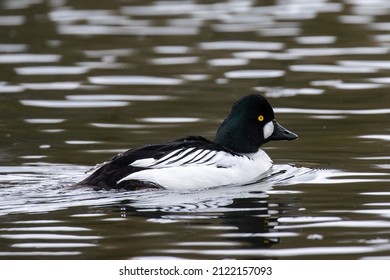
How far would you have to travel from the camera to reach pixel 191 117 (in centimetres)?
A: 1397

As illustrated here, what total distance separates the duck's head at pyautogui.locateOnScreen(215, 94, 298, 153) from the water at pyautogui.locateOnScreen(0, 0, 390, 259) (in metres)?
0.42

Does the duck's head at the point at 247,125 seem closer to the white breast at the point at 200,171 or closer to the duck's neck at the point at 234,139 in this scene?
the duck's neck at the point at 234,139

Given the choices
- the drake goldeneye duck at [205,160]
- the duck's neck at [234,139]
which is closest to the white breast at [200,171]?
the drake goldeneye duck at [205,160]

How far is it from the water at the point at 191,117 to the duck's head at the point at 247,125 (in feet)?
1.37

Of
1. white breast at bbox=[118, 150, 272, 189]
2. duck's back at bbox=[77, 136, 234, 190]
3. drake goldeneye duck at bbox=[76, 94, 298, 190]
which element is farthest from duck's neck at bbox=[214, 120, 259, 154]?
duck's back at bbox=[77, 136, 234, 190]

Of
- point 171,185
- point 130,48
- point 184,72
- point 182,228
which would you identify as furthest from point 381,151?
point 130,48

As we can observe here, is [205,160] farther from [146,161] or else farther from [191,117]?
[191,117]

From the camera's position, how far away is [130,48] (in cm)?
1878

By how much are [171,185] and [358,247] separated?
2666 mm

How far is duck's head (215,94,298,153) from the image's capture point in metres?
11.4

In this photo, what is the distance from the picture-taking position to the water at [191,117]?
8.82 meters

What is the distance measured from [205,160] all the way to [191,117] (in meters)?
3.12

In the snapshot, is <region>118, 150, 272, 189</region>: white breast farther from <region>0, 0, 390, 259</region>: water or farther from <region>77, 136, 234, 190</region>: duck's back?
<region>0, 0, 390, 259</region>: water

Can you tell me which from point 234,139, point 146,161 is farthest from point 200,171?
point 234,139
